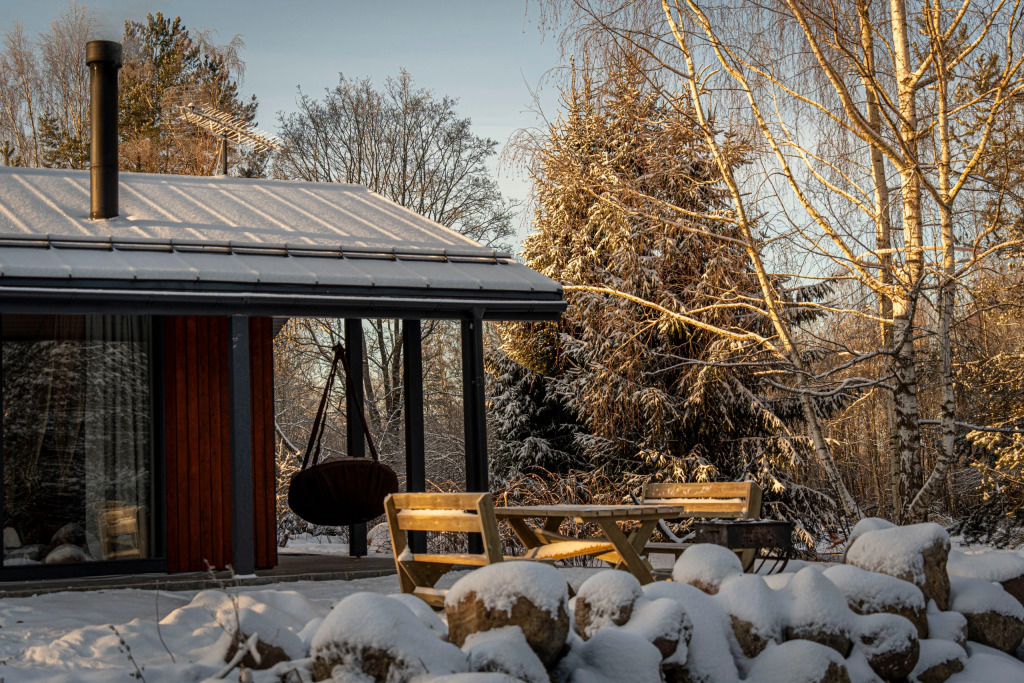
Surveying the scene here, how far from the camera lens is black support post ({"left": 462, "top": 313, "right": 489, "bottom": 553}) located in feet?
24.6

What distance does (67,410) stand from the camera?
740cm

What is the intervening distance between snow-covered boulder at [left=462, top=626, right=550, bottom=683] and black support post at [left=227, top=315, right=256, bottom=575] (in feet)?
11.7

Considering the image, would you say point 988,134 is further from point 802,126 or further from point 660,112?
point 660,112

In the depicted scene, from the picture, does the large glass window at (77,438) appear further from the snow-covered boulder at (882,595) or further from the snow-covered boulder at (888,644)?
the snow-covered boulder at (888,644)

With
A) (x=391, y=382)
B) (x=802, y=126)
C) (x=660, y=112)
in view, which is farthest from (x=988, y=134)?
(x=391, y=382)

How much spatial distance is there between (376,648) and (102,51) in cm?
632

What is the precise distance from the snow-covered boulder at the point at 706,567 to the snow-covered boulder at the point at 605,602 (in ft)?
1.62

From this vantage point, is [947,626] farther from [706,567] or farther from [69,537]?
[69,537]

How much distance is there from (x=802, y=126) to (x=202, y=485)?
540 centimetres

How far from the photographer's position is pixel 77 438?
7391 mm

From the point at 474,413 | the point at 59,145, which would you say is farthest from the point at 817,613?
the point at 59,145

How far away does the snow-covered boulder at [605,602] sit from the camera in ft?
13.3

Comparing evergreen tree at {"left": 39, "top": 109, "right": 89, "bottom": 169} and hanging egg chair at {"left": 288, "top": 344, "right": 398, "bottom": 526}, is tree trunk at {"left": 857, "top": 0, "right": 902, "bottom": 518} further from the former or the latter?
evergreen tree at {"left": 39, "top": 109, "right": 89, "bottom": 169}

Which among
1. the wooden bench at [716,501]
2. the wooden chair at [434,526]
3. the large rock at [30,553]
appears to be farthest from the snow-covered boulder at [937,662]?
the large rock at [30,553]
